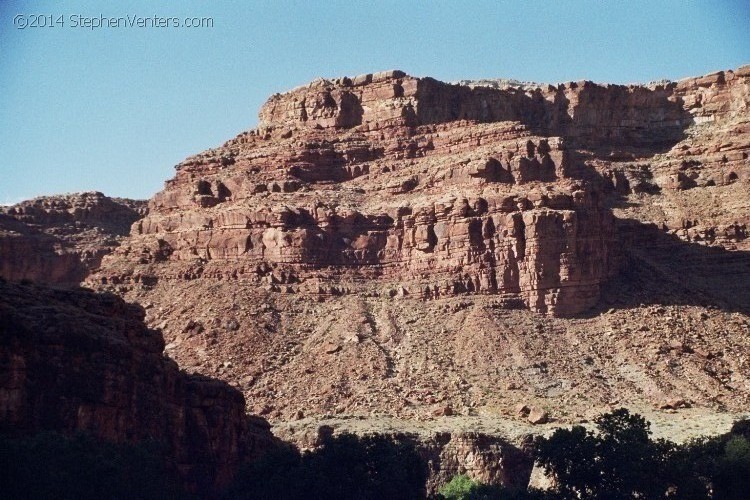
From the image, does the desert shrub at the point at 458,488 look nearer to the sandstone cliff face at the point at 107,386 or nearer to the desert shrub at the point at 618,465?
the desert shrub at the point at 618,465

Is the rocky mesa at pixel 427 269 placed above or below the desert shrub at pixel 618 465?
above

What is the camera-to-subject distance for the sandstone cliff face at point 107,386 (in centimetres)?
6303

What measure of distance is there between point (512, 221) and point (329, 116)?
55.4 ft

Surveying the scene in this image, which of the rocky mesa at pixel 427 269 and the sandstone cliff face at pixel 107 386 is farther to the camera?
the rocky mesa at pixel 427 269

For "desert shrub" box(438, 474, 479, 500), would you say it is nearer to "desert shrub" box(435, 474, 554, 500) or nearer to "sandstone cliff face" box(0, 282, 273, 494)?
"desert shrub" box(435, 474, 554, 500)

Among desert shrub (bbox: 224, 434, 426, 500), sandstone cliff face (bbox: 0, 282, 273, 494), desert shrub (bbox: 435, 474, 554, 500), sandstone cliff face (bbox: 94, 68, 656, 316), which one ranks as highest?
sandstone cliff face (bbox: 94, 68, 656, 316)

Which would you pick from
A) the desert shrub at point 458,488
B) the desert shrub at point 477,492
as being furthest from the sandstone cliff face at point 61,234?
the desert shrub at point 477,492

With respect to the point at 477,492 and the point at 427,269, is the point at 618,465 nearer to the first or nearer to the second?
the point at 477,492

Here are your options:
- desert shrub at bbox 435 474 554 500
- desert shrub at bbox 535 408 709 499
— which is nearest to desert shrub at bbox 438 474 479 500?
desert shrub at bbox 435 474 554 500

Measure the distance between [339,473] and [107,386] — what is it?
1257 cm

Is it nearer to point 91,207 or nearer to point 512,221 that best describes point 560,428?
point 512,221

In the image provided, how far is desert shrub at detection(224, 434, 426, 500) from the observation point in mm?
72562

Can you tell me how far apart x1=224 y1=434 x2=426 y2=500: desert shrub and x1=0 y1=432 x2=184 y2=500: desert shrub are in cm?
651

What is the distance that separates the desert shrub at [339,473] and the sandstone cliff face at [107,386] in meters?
1.79
